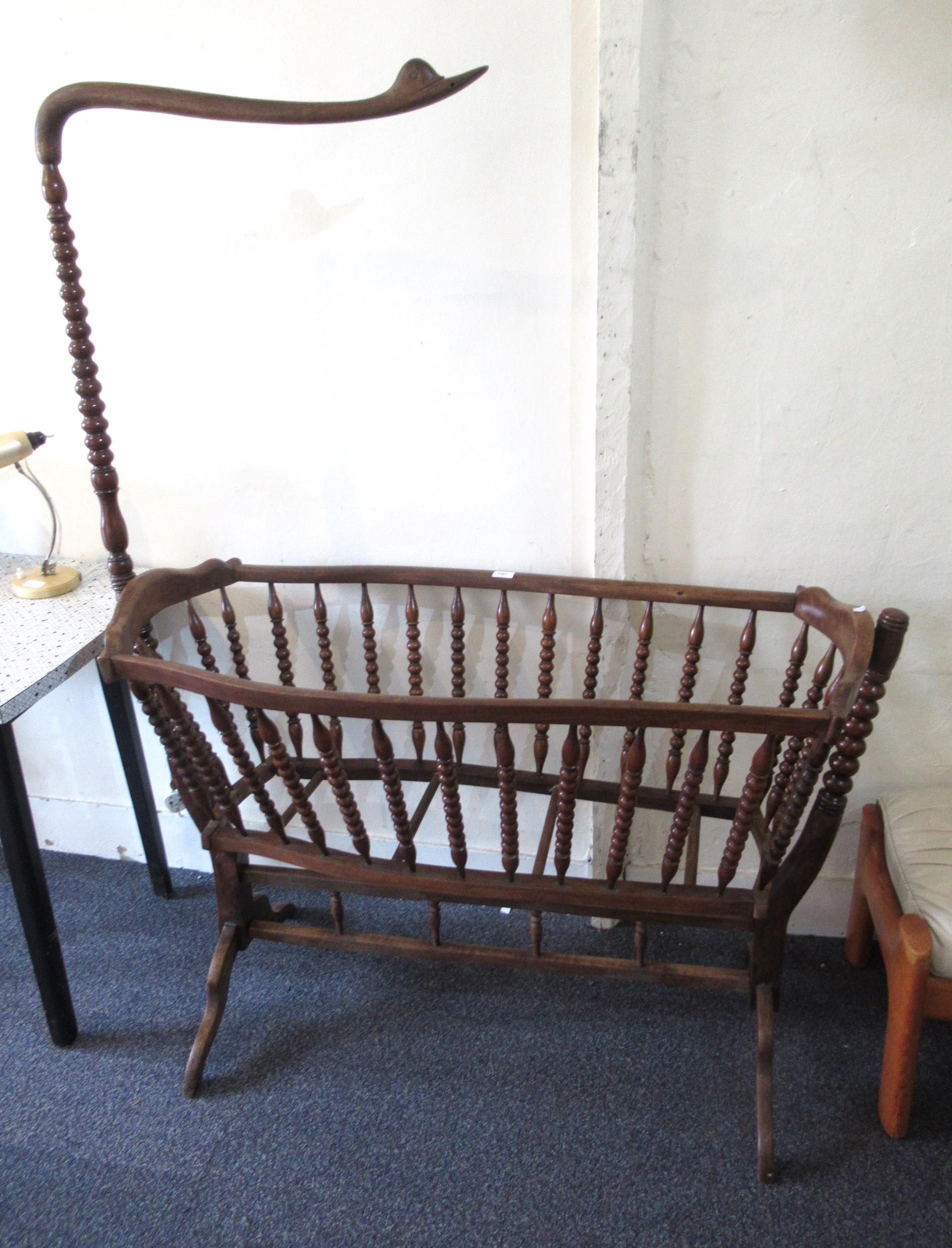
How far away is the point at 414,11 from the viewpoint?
4.53ft

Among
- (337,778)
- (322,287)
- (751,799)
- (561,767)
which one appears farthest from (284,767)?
(322,287)

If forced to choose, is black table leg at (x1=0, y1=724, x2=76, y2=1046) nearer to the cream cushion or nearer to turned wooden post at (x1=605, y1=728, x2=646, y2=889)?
turned wooden post at (x1=605, y1=728, x2=646, y2=889)

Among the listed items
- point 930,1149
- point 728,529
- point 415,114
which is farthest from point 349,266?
point 930,1149

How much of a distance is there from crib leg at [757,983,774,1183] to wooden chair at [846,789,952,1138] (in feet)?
0.64

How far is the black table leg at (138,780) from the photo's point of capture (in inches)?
71.9

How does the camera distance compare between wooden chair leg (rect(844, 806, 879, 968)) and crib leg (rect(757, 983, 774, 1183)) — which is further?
wooden chair leg (rect(844, 806, 879, 968))

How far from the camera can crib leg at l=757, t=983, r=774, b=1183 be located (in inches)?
52.3

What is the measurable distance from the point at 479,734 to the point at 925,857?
2.99ft

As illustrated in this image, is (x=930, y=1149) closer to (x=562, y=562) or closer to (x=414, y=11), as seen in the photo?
(x=562, y=562)

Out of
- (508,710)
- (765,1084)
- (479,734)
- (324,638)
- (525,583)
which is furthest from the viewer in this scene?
(479,734)

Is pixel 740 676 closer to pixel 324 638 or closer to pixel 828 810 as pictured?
pixel 828 810

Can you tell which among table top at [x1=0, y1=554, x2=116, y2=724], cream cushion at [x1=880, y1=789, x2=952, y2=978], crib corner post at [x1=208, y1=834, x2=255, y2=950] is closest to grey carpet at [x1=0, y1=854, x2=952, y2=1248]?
crib corner post at [x1=208, y1=834, x2=255, y2=950]

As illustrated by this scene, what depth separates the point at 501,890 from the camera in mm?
1349

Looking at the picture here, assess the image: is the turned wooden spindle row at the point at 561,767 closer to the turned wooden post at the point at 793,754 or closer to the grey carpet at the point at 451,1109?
the turned wooden post at the point at 793,754
